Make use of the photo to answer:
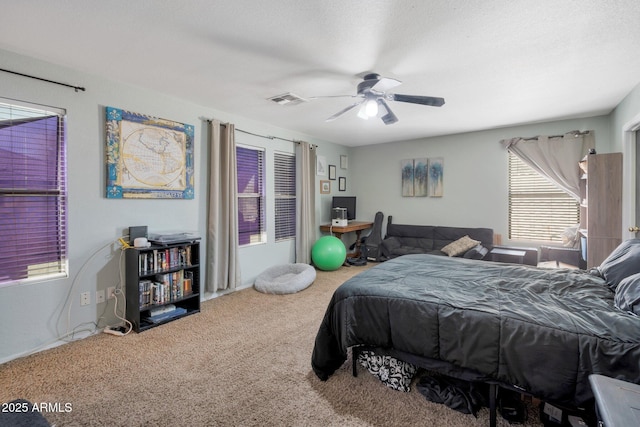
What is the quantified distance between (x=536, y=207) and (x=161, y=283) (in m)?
5.35

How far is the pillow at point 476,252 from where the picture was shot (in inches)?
172

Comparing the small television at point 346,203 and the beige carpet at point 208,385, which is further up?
the small television at point 346,203

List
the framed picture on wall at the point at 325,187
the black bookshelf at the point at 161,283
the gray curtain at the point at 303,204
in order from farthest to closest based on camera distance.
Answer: the framed picture on wall at the point at 325,187, the gray curtain at the point at 303,204, the black bookshelf at the point at 161,283

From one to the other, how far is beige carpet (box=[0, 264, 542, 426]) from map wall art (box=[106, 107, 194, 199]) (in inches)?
56.8

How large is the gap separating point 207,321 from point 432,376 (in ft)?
7.34

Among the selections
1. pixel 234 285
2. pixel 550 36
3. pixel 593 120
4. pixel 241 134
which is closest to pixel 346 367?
pixel 234 285

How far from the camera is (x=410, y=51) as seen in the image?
2264mm

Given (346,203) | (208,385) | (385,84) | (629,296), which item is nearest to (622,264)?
(629,296)

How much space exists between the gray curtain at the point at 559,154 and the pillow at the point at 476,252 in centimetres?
145

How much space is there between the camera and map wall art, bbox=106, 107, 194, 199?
2.89 m

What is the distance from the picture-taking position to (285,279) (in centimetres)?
437

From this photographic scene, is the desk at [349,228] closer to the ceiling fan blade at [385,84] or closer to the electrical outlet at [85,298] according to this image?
the ceiling fan blade at [385,84]

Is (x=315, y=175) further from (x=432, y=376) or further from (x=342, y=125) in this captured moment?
(x=432, y=376)

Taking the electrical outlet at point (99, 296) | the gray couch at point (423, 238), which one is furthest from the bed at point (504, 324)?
the gray couch at point (423, 238)
